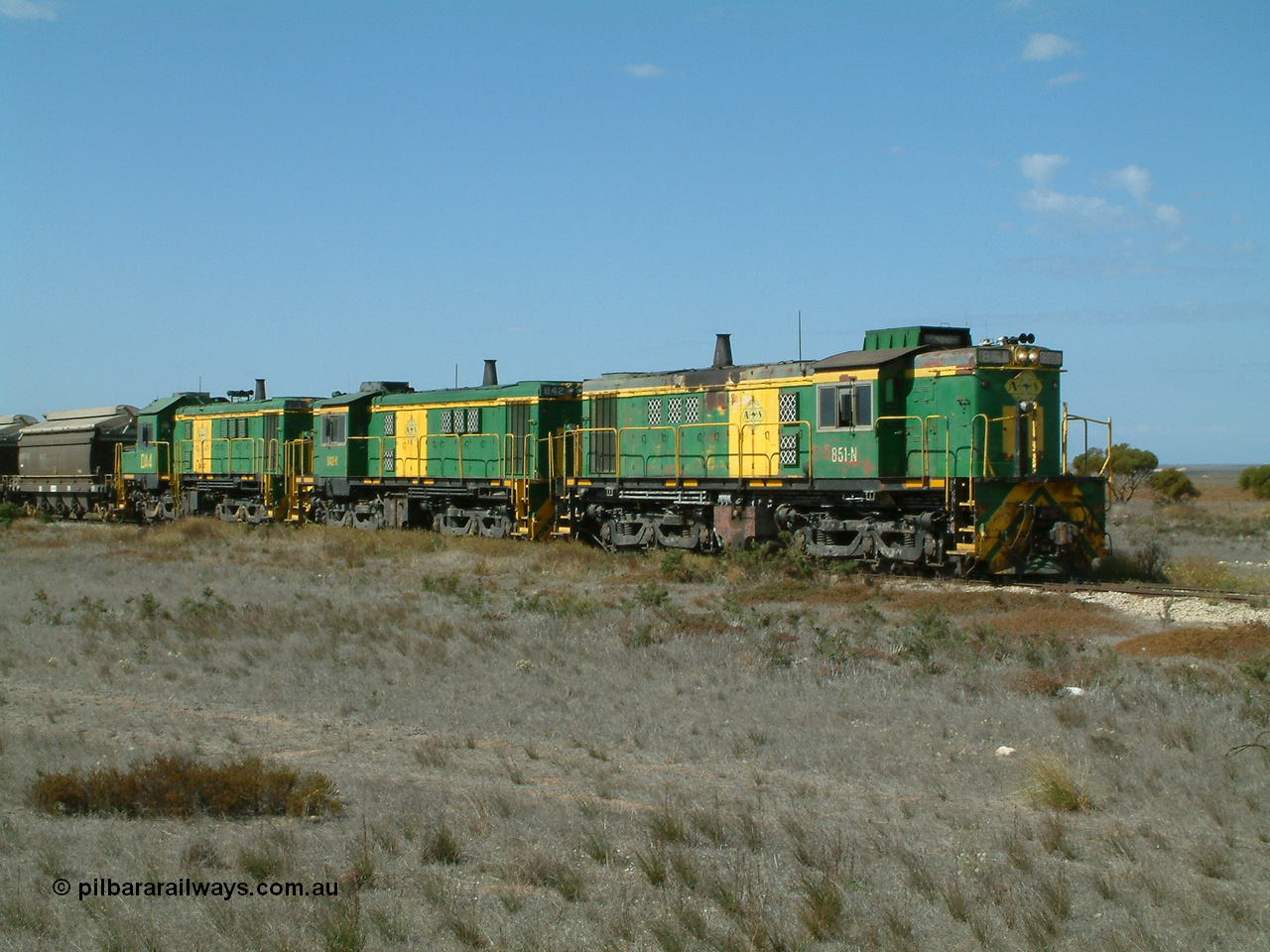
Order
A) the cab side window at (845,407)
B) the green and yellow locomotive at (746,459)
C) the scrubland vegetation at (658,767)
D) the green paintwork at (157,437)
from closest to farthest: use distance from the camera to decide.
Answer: the scrubland vegetation at (658,767) → the green and yellow locomotive at (746,459) → the cab side window at (845,407) → the green paintwork at (157,437)

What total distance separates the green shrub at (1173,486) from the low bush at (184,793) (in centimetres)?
5277

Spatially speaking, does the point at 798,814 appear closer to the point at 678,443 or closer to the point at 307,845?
the point at 307,845

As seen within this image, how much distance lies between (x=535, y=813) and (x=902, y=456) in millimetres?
12932

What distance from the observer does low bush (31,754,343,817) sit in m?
7.24

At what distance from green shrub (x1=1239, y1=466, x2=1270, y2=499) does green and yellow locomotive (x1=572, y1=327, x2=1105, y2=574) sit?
164 feet

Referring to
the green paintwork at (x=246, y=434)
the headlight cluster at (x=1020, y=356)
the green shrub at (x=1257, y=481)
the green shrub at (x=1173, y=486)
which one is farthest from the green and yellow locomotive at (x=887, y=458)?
the green shrub at (x=1257, y=481)

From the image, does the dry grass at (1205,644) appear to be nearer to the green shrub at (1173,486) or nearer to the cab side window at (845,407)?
the cab side window at (845,407)

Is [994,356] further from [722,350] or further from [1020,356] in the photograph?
[722,350]

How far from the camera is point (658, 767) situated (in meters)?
8.65

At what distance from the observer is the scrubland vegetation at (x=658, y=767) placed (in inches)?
217

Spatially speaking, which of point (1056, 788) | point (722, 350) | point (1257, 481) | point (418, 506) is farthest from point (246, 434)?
point (1257, 481)

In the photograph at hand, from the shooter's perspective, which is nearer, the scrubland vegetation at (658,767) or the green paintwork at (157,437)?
the scrubland vegetation at (658,767)

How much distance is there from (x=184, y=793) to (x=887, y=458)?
1370cm

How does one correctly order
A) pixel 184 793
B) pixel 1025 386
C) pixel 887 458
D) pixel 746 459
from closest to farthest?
pixel 184 793 → pixel 1025 386 → pixel 887 458 → pixel 746 459
